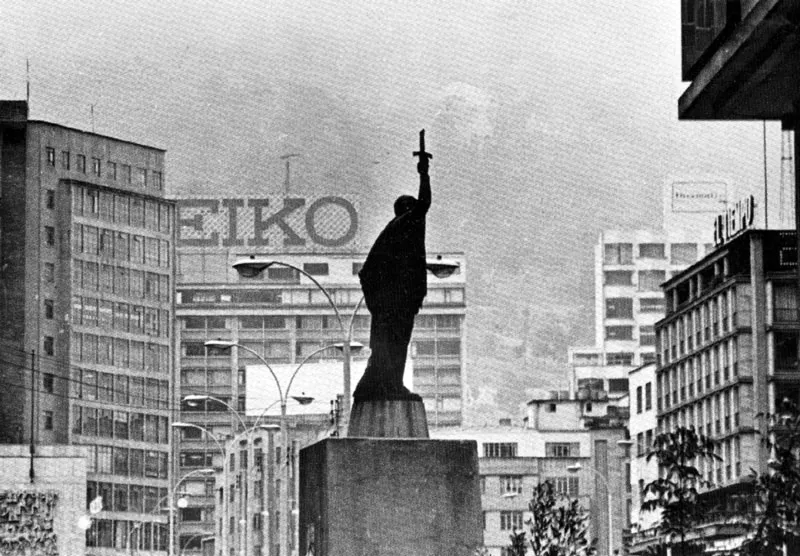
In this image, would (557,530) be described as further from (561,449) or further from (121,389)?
(121,389)

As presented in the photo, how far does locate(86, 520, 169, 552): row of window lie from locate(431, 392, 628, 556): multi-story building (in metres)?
26.9

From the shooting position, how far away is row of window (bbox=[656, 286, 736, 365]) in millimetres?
114500

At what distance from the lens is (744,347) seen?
112 metres

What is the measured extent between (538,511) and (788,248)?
8148 centimetres

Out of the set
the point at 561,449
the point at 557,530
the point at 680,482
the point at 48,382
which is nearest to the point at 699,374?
the point at 561,449

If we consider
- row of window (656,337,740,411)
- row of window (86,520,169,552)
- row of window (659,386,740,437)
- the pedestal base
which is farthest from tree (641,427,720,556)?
row of window (86,520,169,552)

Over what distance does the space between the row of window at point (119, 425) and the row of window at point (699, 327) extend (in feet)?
235

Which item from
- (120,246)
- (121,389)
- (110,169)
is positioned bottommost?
(121,389)

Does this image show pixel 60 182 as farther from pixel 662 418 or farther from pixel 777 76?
pixel 777 76

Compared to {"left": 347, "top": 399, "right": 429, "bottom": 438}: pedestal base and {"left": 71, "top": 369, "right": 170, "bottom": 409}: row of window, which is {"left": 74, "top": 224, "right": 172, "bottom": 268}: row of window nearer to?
{"left": 71, "top": 369, "right": 170, "bottom": 409}: row of window

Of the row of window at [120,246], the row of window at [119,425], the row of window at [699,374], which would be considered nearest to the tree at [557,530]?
the row of window at [699,374]

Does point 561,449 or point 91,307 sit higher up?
point 91,307

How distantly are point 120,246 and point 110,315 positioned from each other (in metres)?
6.24

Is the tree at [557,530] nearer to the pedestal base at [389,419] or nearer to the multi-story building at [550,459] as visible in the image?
the pedestal base at [389,419]
